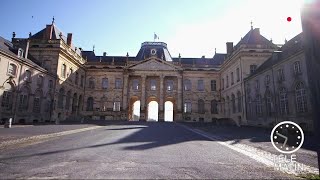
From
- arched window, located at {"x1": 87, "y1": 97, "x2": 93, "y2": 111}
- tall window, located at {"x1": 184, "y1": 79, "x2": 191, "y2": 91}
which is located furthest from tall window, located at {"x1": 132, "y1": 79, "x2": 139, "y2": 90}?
tall window, located at {"x1": 184, "y1": 79, "x2": 191, "y2": 91}

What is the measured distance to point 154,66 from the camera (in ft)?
150

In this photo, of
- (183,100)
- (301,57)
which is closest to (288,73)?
(301,57)

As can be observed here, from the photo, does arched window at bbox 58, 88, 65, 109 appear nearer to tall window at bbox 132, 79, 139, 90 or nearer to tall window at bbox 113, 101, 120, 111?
tall window at bbox 113, 101, 120, 111

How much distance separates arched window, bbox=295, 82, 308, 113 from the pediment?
27.7 m

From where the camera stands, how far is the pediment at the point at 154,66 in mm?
45688

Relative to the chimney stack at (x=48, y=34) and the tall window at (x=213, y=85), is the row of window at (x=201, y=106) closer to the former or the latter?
the tall window at (x=213, y=85)

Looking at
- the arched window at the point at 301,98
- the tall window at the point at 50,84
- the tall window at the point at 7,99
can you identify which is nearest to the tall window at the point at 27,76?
the tall window at the point at 7,99

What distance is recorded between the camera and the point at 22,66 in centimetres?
2702

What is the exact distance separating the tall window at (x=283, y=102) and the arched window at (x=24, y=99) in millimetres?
29074

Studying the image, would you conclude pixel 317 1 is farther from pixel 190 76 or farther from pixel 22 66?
pixel 190 76

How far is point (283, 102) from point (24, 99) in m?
29.4

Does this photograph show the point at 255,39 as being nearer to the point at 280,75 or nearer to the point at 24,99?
the point at 280,75

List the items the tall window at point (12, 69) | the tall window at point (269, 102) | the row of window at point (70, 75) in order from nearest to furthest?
the tall window at point (269, 102), the tall window at point (12, 69), the row of window at point (70, 75)

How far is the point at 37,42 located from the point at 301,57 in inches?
1365
